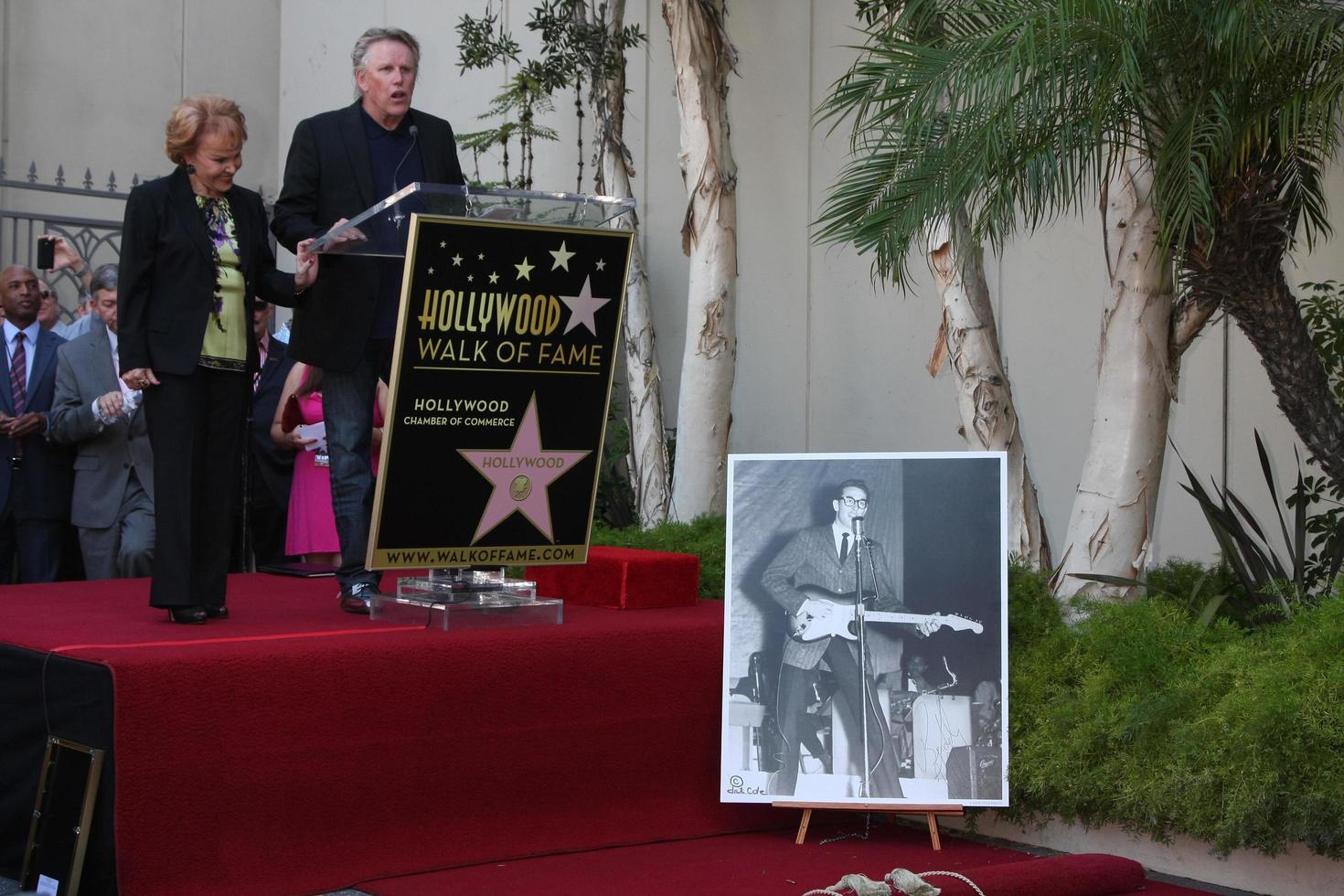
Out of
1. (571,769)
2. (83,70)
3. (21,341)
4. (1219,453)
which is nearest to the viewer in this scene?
(571,769)

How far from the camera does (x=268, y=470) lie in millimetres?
6254

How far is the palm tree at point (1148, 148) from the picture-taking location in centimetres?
359

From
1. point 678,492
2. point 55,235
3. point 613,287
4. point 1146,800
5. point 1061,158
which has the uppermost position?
point 55,235

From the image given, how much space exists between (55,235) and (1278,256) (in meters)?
7.24

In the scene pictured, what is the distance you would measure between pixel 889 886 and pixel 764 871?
1.31 feet

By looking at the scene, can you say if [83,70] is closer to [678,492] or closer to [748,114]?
[748,114]

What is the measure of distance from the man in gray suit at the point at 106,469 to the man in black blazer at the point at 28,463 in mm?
137

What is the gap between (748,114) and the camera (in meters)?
7.66

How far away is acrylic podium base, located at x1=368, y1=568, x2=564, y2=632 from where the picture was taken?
3764mm

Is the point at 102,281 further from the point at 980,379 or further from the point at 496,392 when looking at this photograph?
the point at 980,379

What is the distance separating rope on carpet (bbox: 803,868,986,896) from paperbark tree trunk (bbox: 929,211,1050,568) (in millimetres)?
1620

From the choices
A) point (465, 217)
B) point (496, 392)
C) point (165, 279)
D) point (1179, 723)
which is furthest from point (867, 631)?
point (165, 279)

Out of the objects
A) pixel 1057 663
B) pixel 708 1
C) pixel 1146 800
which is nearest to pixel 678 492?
pixel 708 1

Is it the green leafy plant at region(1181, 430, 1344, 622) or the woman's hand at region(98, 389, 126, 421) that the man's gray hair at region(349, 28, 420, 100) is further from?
the green leafy plant at region(1181, 430, 1344, 622)
